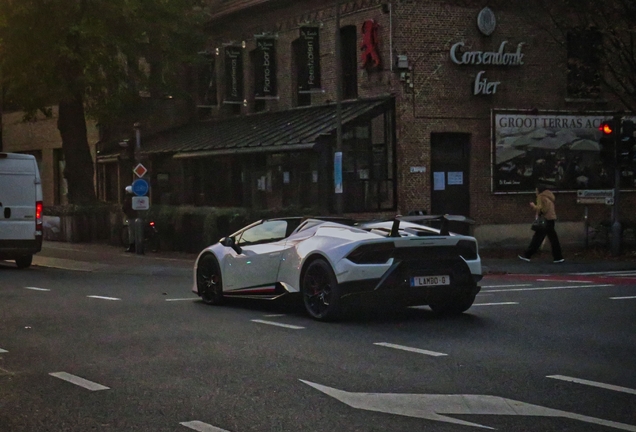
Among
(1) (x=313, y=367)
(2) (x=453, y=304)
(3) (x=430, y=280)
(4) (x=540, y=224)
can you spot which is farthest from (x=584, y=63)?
(1) (x=313, y=367)

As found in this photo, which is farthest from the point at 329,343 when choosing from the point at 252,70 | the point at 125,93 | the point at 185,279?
the point at 252,70

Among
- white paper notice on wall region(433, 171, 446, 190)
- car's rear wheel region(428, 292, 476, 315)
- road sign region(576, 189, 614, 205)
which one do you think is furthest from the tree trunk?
car's rear wheel region(428, 292, 476, 315)

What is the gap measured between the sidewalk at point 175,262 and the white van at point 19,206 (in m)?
1.87

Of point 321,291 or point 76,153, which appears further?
point 76,153

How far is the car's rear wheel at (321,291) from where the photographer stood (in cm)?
1211

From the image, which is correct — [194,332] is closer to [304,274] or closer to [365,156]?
[304,274]

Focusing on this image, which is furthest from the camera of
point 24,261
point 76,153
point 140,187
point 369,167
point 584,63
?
point 76,153

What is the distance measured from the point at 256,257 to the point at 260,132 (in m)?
20.1

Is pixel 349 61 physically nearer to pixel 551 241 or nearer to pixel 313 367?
pixel 551 241

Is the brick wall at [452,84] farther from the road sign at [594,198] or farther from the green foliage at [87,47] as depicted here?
the green foliage at [87,47]

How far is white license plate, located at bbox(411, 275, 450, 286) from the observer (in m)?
12.1

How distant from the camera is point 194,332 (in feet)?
Answer: 37.8

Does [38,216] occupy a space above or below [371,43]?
below

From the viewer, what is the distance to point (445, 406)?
7.28 metres
